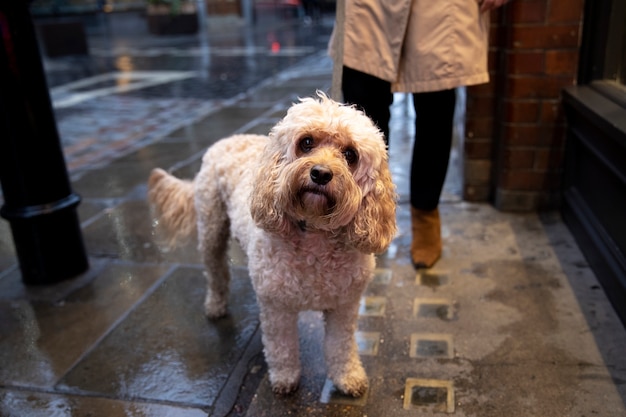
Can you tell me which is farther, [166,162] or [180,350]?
[166,162]

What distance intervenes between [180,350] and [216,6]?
2307 centimetres

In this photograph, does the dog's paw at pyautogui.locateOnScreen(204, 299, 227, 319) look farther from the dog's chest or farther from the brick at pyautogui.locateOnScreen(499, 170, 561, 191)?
the brick at pyautogui.locateOnScreen(499, 170, 561, 191)

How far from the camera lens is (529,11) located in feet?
11.4

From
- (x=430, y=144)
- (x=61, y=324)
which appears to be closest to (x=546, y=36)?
(x=430, y=144)

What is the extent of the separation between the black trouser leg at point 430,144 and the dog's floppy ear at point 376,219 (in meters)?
1.18

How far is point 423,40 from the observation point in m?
2.87

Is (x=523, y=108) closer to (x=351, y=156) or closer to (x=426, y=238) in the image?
(x=426, y=238)

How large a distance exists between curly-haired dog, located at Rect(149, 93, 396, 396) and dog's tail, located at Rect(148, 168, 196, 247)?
39 cm

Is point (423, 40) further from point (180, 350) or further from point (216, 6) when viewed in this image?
point (216, 6)

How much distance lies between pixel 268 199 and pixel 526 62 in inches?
93.4

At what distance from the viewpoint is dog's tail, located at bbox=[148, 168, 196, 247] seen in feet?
10.1

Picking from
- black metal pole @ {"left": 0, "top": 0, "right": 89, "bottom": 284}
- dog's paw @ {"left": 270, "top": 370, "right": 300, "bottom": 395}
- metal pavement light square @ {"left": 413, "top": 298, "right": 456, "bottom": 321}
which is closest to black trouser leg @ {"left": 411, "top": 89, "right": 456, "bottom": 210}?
metal pavement light square @ {"left": 413, "top": 298, "right": 456, "bottom": 321}

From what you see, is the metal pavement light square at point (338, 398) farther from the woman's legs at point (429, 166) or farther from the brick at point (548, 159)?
the brick at point (548, 159)

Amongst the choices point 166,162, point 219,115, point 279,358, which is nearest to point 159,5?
point 219,115
